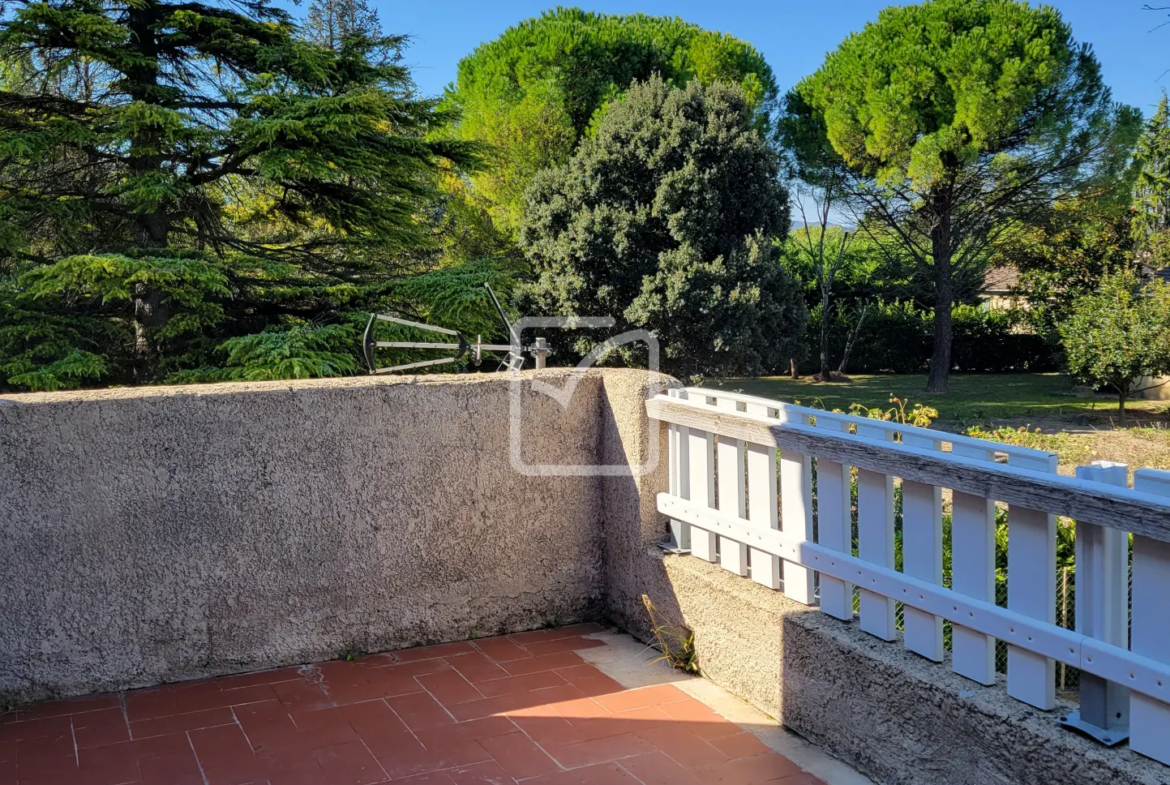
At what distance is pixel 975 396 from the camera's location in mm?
18984

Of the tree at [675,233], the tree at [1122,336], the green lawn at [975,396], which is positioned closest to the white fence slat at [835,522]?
the green lawn at [975,396]

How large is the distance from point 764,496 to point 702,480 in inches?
15.5

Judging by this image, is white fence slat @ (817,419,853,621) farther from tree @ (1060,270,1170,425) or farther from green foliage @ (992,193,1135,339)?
green foliage @ (992,193,1135,339)

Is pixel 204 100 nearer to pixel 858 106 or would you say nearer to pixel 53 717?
pixel 53 717

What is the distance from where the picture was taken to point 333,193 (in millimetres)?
11445

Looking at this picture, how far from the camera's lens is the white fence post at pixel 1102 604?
197cm

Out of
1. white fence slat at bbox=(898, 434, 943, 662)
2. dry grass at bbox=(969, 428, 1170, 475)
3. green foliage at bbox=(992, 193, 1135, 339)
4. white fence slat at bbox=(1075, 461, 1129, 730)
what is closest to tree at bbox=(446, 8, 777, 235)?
green foliage at bbox=(992, 193, 1135, 339)

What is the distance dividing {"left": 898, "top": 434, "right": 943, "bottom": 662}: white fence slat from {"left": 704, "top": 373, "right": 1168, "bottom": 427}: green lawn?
1150cm

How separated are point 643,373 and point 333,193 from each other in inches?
347

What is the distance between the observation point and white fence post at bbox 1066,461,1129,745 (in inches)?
77.4

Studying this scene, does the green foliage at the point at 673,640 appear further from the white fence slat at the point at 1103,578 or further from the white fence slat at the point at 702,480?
the white fence slat at the point at 1103,578

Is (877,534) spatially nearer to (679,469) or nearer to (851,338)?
(679,469)

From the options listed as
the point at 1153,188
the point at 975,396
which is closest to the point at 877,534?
the point at 975,396

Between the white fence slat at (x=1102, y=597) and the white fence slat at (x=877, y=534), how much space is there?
59cm
